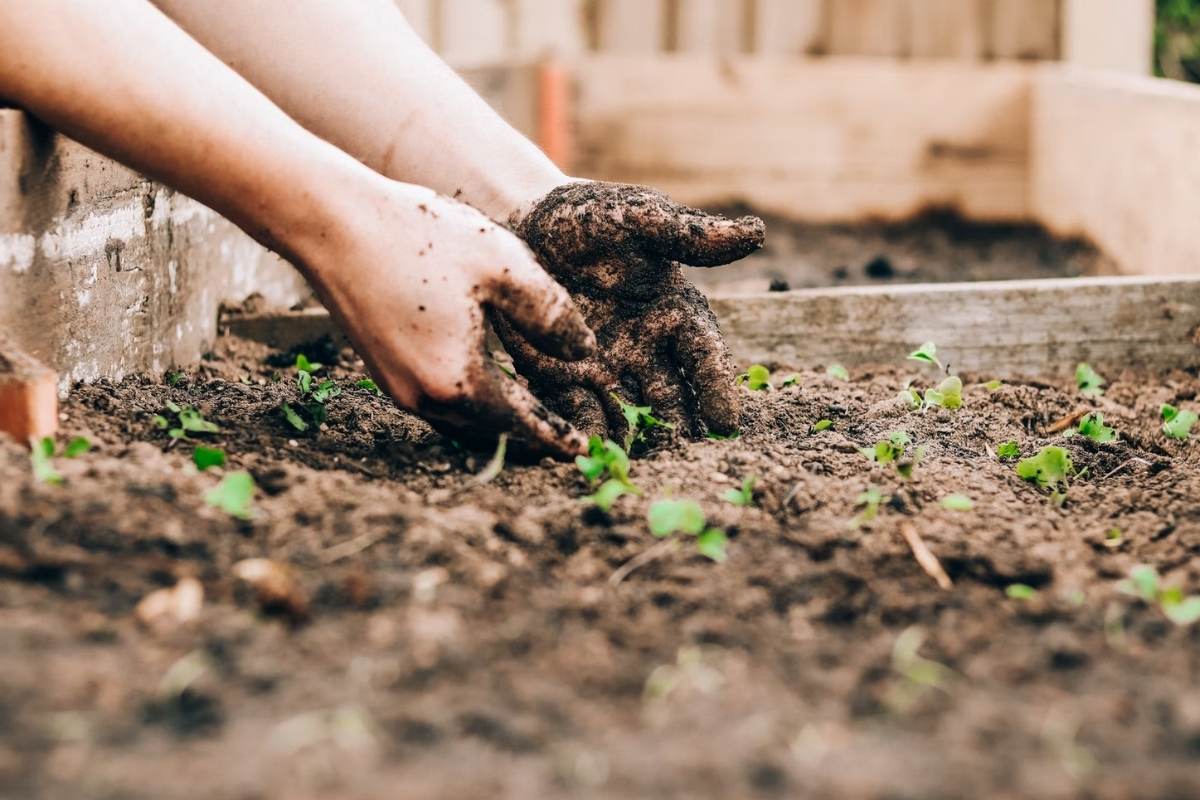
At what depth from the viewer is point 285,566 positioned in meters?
1.11

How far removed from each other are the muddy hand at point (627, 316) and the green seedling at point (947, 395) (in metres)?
0.39

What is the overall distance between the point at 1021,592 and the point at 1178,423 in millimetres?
817

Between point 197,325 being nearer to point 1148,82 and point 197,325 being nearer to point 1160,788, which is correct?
point 1160,788

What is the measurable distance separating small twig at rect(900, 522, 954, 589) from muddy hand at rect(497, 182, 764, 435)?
432 mm

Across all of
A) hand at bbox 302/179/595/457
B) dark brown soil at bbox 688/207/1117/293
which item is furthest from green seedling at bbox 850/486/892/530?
dark brown soil at bbox 688/207/1117/293

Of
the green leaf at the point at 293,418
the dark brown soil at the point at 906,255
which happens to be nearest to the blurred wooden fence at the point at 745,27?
the dark brown soil at the point at 906,255

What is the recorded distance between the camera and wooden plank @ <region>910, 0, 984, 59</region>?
14.4 ft

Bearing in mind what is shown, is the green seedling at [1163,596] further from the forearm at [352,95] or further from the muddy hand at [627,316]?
the forearm at [352,95]

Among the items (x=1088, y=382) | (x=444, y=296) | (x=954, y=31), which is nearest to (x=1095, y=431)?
(x=1088, y=382)

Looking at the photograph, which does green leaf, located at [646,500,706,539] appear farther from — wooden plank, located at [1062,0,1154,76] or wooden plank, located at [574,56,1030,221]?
wooden plank, located at [1062,0,1154,76]

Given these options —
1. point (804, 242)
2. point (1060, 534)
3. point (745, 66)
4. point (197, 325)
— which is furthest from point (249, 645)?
point (745, 66)

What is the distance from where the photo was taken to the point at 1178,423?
1.82m

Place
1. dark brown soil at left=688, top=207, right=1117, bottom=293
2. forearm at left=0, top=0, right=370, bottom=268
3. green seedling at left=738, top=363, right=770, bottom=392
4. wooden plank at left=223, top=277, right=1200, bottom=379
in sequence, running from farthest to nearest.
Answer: dark brown soil at left=688, top=207, right=1117, bottom=293 < wooden plank at left=223, top=277, right=1200, bottom=379 < green seedling at left=738, top=363, right=770, bottom=392 < forearm at left=0, top=0, right=370, bottom=268

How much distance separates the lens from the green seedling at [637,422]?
163 centimetres
